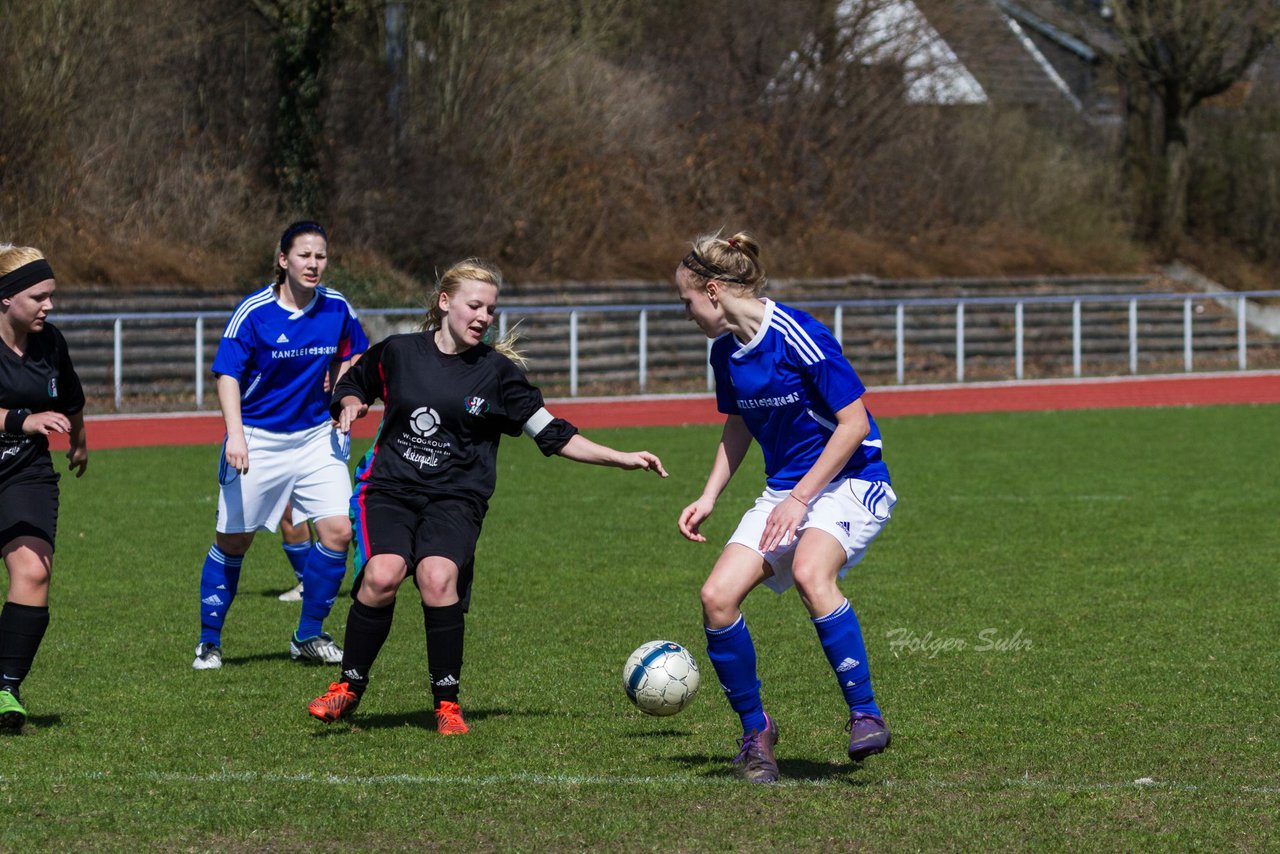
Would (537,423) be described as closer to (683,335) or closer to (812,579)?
(812,579)

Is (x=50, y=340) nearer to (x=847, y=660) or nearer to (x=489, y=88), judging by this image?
(x=847, y=660)

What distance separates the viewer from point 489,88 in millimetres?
29828

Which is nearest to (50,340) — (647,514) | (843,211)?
(647,514)

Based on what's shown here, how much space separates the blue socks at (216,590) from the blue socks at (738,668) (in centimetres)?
280

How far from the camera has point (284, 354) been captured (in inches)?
282

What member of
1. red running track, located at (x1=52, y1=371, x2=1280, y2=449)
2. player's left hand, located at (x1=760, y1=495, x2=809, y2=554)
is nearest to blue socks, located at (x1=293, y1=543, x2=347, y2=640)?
player's left hand, located at (x1=760, y1=495, x2=809, y2=554)

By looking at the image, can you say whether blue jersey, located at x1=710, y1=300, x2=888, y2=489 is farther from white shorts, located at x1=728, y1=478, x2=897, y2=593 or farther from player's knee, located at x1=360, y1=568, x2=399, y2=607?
player's knee, located at x1=360, y1=568, x2=399, y2=607

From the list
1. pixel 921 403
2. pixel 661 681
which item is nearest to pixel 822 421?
pixel 661 681

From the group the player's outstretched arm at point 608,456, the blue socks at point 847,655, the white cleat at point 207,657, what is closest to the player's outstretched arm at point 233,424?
the white cleat at point 207,657

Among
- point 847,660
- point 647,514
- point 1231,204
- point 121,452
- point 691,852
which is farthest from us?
point 1231,204

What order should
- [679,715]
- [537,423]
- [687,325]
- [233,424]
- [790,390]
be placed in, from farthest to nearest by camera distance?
[687,325]
[233,424]
[679,715]
[537,423]
[790,390]

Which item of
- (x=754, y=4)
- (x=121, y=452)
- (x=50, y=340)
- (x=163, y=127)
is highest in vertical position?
(x=754, y=4)

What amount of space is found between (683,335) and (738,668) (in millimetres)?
20001

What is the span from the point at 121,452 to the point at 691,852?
1308 centimetres
